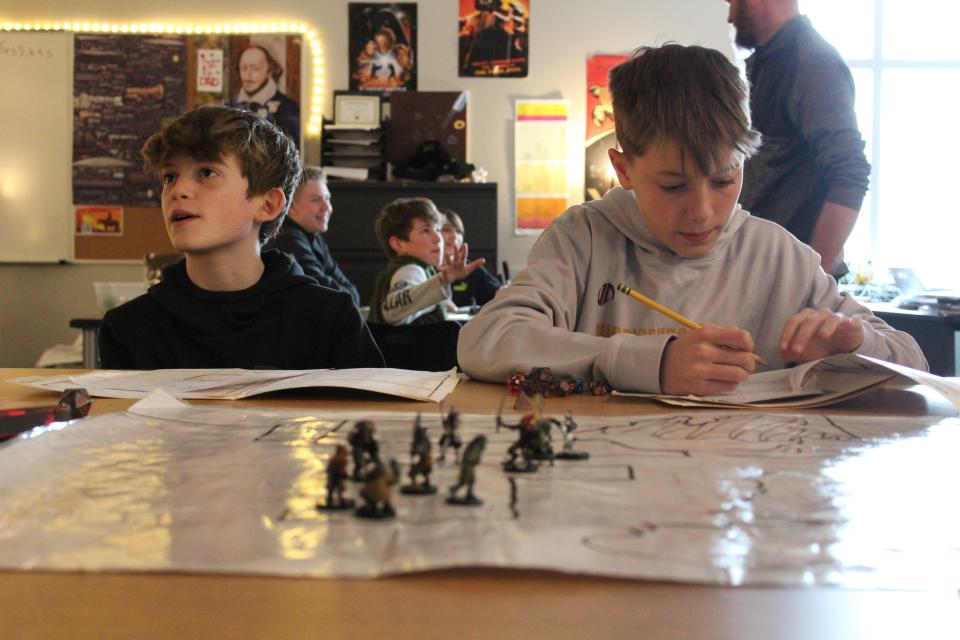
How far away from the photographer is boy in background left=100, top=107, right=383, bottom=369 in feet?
4.94

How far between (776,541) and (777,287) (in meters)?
0.95

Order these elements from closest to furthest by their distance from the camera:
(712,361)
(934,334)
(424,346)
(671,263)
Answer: (712,361), (671,263), (424,346), (934,334)

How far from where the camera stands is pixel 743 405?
0.88 meters

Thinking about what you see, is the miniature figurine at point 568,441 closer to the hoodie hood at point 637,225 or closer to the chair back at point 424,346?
the hoodie hood at point 637,225

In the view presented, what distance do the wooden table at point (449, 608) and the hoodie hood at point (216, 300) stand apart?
118 centimetres

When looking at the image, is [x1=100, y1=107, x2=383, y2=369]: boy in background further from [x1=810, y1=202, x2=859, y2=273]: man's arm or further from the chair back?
[x1=810, y1=202, x2=859, y2=273]: man's arm

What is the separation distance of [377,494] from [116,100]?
5515mm

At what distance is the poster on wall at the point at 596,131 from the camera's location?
532 centimetres

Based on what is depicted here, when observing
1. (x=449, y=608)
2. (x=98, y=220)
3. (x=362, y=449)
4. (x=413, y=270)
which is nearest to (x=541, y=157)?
(x=413, y=270)

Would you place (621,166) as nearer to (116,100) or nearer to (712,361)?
(712,361)

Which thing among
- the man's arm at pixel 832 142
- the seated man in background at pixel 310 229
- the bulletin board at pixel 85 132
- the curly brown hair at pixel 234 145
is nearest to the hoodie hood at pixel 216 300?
the curly brown hair at pixel 234 145

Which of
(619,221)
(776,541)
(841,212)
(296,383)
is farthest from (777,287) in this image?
(776,541)

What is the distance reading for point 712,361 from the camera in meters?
0.90

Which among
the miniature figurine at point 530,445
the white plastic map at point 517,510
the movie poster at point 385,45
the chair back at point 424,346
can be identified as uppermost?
the movie poster at point 385,45
